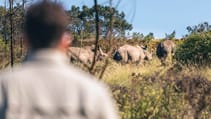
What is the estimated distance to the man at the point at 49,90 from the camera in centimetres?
268

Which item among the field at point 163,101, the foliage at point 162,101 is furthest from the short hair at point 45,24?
the foliage at point 162,101

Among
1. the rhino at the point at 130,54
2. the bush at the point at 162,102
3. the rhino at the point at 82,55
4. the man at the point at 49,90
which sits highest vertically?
the man at the point at 49,90

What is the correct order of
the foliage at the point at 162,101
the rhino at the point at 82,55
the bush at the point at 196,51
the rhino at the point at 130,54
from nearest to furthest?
the rhino at the point at 82,55
the foliage at the point at 162,101
the bush at the point at 196,51
the rhino at the point at 130,54

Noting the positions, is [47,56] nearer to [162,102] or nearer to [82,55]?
[162,102]

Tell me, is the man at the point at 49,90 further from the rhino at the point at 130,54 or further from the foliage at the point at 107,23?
the rhino at the point at 130,54

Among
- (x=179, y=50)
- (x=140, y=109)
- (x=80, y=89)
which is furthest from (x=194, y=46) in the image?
(x=80, y=89)

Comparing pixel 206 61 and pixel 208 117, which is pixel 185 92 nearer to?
pixel 208 117

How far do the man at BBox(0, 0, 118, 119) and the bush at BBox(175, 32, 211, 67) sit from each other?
18025 millimetres

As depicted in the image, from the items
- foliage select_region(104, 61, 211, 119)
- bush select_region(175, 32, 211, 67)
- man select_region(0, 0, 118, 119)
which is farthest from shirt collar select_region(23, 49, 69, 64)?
bush select_region(175, 32, 211, 67)

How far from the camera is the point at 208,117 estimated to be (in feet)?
31.7

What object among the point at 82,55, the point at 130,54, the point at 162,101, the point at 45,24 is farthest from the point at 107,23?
the point at 130,54

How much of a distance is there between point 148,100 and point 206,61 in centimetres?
1264

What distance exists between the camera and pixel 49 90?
106 inches

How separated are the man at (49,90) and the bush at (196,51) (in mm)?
18025
